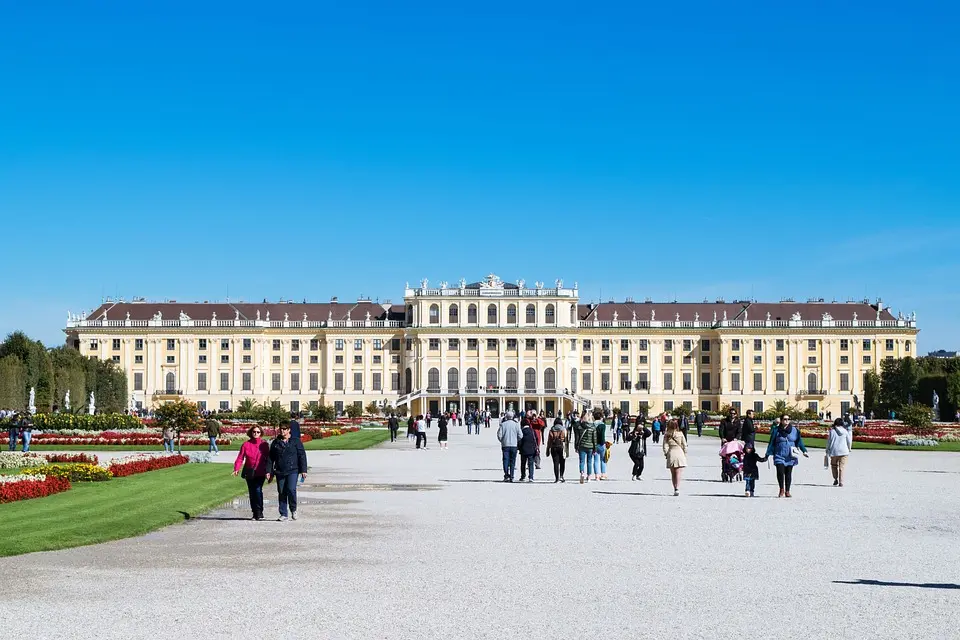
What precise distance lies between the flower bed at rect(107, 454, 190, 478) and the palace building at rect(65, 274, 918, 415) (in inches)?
2965

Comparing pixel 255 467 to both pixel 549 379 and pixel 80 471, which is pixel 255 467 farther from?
pixel 549 379

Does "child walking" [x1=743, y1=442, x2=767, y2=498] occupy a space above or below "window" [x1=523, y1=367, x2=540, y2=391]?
below

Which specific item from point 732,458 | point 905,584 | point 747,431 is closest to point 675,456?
point 732,458

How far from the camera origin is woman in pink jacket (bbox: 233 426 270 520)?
16.5 m

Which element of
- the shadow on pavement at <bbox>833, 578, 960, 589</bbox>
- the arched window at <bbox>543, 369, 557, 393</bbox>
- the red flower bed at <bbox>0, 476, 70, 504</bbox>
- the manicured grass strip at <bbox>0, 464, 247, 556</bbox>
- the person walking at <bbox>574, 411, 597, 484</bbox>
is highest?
the arched window at <bbox>543, 369, 557, 393</bbox>

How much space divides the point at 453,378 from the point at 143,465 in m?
79.9

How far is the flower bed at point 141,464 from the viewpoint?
78.5ft

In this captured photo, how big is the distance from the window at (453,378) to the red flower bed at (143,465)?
75876 mm

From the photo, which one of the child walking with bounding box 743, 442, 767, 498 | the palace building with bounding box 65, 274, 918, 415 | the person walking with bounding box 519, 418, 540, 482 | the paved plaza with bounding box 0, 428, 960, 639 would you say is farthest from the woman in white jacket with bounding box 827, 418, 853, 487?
the palace building with bounding box 65, 274, 918, 415

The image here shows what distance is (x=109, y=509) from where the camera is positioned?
16.8 meters

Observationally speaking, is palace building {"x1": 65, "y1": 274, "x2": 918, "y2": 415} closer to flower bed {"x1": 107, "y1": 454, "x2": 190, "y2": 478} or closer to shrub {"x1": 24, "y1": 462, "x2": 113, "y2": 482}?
flower bed {"x1": 107, "y1": 454, "x2": 190, "y2": 478}

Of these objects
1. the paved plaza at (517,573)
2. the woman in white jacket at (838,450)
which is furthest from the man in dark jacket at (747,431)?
the paved plaza at (517,573)

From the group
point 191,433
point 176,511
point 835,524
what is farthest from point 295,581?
point 191,433

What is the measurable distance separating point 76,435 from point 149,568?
33.2 metres
